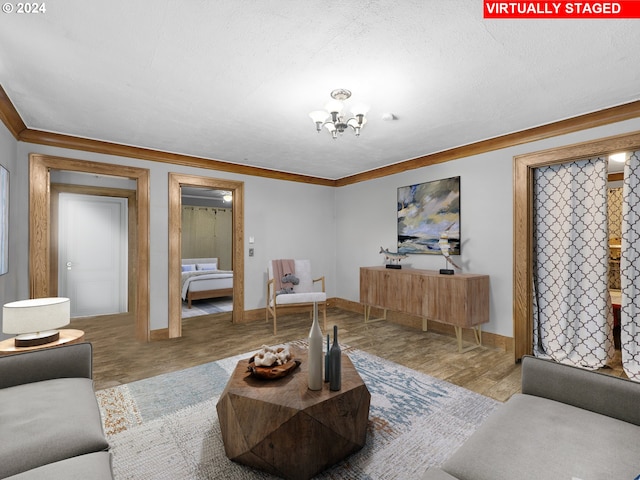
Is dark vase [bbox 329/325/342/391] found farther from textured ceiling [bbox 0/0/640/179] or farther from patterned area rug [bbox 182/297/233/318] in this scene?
patterned area rug [bbox 182/297/233/318]

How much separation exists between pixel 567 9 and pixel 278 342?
3904 mm

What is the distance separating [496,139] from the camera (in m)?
3.71

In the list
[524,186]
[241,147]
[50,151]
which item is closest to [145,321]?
[50,151]

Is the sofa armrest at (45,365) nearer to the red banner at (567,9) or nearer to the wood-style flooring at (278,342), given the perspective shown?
the wood-style flooring at (278,342)

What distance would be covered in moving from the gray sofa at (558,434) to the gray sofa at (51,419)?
1.35 m

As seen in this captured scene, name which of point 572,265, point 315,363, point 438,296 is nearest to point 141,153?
point 315,363

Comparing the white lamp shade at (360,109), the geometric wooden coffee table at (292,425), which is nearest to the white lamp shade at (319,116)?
the white lamp shade at (360,109)

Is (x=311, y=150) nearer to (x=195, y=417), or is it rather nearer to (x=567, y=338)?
(x=195, y=417)

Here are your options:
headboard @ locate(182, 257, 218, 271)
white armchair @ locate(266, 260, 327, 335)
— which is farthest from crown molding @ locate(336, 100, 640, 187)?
headboard @ locate(182, 257, 218, 271)

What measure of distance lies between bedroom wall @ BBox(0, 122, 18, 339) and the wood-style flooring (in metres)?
1.05

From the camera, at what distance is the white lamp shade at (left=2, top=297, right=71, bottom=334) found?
2.18 m

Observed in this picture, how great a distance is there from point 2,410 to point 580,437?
8.54 ft

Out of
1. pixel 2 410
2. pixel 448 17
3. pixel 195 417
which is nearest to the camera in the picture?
pixel 2 410

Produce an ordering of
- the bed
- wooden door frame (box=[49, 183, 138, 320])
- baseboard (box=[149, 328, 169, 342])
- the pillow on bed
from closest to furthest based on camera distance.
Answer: baseboard (box=[149, 328, 169, 342]), wooden door frame (box=[49, 183, 138, 320]), the bed, the pillow on bed
